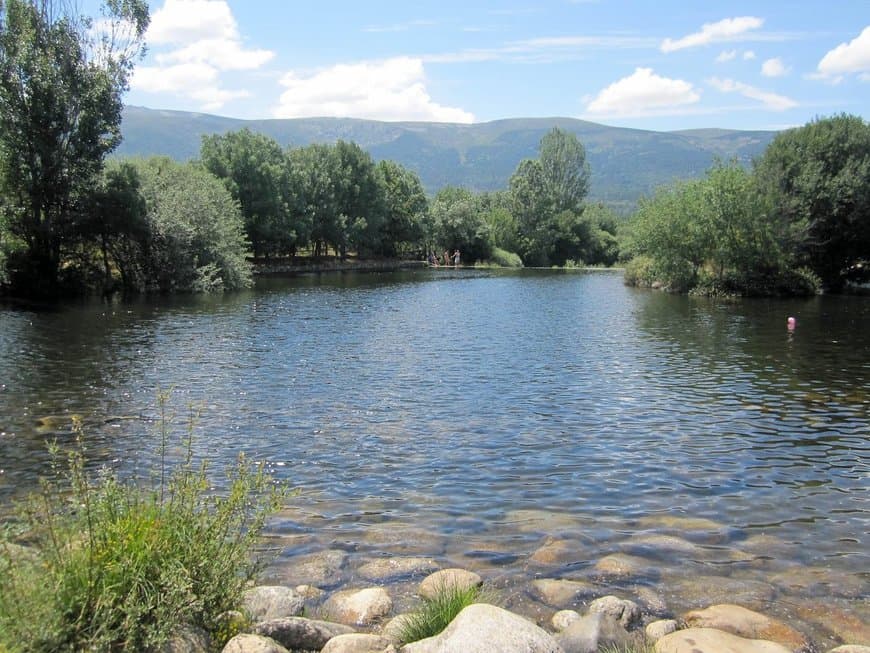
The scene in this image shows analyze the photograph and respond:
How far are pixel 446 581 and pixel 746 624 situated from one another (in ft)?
11.0

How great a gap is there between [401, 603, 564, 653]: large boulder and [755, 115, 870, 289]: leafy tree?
5379 centimetres

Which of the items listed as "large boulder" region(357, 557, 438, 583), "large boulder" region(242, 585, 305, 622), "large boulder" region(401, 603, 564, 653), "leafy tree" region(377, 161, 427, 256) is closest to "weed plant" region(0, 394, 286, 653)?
"large boulder" region(242, 585, 305, 622)

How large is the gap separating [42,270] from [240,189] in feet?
115

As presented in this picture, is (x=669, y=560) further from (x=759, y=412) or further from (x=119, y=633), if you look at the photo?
(x=759, y=412)

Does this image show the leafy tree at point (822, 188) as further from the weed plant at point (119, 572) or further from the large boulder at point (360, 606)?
the weed plant at point (119, 572)

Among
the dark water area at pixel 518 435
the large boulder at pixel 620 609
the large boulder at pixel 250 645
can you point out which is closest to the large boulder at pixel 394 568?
the dark water area at pixel 518 435

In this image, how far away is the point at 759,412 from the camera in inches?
703

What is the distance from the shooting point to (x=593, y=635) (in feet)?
21.3

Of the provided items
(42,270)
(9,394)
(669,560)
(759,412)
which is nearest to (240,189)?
(42,270)

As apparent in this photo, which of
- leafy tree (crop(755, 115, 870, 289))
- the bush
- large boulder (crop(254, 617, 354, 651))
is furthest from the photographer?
the bush

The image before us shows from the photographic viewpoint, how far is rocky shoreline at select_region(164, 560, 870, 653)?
584 centimetres

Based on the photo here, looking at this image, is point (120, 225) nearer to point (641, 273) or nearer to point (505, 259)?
point (641, 273)

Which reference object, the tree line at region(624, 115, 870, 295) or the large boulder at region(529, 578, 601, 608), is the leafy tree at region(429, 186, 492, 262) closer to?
the tree line at region(624, 115, 870, 295)

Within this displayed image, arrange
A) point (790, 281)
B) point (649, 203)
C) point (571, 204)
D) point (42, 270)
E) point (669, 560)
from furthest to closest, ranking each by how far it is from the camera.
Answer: point (571, 204) → point (649, 203) → point (790, 281) → point (42, 270) → point (669, 560)
